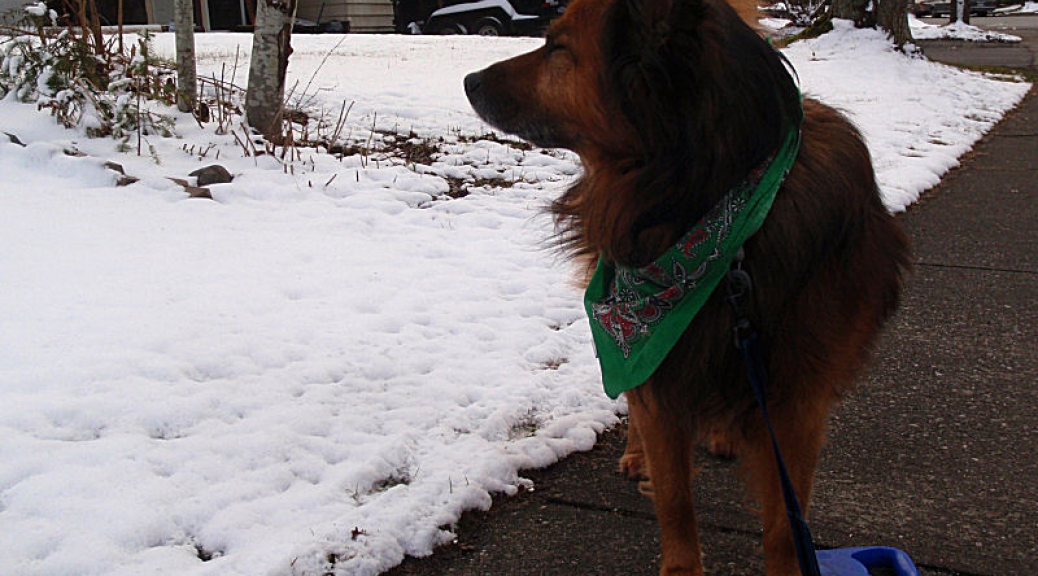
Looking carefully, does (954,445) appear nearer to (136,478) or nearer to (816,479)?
(816,479)

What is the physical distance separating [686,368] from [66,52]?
18.3ft

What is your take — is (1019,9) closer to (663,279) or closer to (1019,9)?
(1019,9)

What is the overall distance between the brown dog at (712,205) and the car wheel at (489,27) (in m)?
18.6

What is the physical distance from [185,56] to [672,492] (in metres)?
5.73

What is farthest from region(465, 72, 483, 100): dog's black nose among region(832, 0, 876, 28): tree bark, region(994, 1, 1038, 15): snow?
region(994, 1, 1038, 15): snow

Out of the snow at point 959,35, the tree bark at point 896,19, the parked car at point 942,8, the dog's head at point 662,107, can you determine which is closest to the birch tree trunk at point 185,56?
the dog's head at point 662,107

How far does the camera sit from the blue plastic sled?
7.98 ft

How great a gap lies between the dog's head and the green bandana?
1.7 inches

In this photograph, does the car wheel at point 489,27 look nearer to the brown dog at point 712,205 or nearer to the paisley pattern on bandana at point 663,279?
the brown dog at point 712,205

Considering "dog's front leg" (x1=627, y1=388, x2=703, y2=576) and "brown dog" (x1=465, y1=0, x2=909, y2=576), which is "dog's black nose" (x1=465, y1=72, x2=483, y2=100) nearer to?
"brown dog" (x1=465, y1=0, x2=909, y2=576)

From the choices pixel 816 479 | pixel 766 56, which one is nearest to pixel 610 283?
pixel 766 56

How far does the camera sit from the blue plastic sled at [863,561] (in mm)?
2432

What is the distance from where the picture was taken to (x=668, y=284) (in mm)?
2230

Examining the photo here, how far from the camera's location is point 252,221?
5281mm
